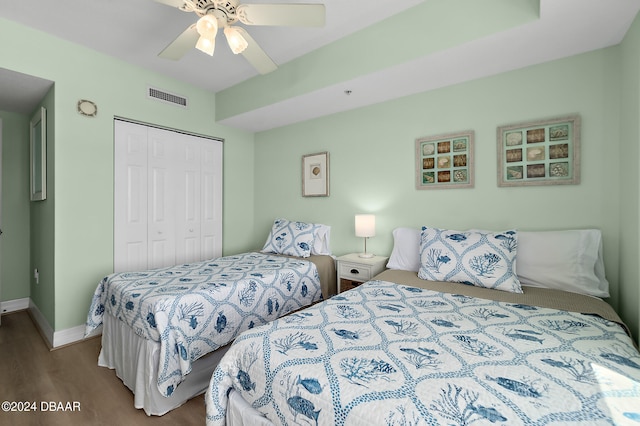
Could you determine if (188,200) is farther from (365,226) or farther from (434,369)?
(434,369)

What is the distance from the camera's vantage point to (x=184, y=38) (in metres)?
1.83

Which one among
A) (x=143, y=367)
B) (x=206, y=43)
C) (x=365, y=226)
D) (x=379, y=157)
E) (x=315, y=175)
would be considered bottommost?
(x=143, y=367)

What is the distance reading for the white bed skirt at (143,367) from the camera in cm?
166

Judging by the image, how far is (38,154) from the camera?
2859 millimetres

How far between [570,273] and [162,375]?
101 inches

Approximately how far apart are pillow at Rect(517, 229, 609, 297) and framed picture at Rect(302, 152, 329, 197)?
2.04 meters

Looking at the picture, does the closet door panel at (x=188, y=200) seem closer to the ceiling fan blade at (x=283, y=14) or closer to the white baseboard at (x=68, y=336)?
the white baseboard at (x=68, y=336)

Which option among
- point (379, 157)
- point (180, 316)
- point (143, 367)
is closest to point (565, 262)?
point (379, 157)

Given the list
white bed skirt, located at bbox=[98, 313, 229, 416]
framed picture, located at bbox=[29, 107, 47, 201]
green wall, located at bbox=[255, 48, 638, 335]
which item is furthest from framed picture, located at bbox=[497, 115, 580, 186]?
framed picture, located at bbox=[29, 107, 47, 201]

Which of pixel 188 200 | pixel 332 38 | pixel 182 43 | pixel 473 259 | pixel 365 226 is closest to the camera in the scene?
pixel 182 43

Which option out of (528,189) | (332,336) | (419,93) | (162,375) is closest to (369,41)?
(419,93)

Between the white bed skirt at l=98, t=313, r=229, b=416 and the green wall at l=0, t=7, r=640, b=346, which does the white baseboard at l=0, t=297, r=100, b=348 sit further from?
the white bed skirt at l=98, t=313, r=229, b=416

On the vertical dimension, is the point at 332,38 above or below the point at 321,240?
above

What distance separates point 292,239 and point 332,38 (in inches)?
78.6
